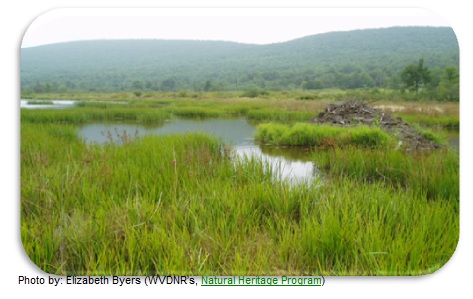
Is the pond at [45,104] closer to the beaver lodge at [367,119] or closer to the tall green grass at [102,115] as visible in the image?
the tall green grass at [102,115]

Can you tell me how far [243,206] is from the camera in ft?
8.98

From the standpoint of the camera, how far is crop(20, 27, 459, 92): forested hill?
10.7 ft

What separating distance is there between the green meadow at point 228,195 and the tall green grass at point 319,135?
1 cm

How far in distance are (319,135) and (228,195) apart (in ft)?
3.70

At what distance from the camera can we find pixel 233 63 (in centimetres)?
344

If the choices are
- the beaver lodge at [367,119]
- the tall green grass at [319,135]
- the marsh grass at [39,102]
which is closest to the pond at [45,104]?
the marsh grass at [39,102]

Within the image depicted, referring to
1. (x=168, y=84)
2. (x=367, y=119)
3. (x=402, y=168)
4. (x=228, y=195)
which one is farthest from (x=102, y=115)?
(x=402, y=168)

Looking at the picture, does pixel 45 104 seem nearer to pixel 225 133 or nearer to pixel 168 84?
pixel 168 84

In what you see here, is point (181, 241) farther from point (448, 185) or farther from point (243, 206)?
point (448, 185)

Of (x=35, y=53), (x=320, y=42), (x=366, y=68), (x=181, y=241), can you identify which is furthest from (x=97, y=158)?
(x=366, y=68)

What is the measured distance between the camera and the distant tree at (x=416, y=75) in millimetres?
3268

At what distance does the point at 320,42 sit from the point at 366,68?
1.57 feet

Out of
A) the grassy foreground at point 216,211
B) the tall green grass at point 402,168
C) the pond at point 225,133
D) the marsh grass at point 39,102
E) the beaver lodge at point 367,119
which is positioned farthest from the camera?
the beaver lodge at point 367,119

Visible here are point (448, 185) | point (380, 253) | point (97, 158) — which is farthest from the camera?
point (97, 158)
